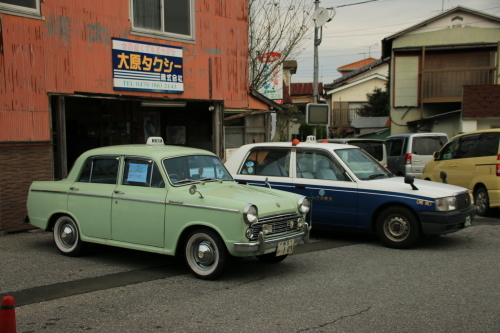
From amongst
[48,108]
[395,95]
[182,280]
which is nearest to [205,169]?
[182,280]

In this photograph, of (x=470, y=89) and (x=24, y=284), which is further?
(x=470, y=89)

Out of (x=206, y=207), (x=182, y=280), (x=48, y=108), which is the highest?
(x=48, y=108)

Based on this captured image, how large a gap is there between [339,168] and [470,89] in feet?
40.5

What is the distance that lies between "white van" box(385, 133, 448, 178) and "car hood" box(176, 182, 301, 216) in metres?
9.93

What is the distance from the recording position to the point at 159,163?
679 centimetres

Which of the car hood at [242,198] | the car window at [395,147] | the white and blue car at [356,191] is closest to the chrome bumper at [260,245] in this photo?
the car hood at [242,198]

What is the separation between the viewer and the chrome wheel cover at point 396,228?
7.93m

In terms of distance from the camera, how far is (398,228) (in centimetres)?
800

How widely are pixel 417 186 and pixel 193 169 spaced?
11.9 feet

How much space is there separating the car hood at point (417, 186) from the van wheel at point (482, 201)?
9.51 ft

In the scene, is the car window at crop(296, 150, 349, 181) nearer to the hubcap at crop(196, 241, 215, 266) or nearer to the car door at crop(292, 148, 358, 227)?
the car door at crop(292, 148, 358, 227)

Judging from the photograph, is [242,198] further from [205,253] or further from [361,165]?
[361,165]

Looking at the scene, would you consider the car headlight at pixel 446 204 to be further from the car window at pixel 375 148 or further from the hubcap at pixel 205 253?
the car window at pixel 375 148

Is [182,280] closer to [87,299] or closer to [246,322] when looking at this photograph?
[87,299]
